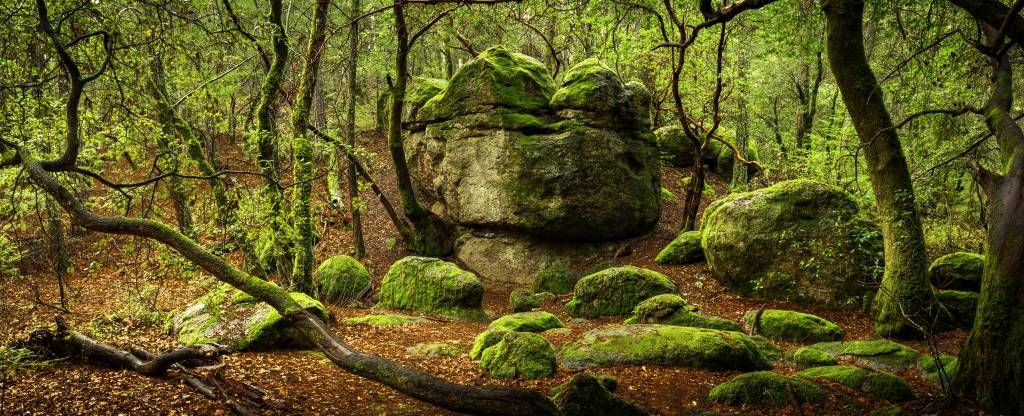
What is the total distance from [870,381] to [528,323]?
17.3 ft

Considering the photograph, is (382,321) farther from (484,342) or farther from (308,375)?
(308,375)

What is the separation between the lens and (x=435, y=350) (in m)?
8.81

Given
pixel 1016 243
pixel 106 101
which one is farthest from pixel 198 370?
pixel 1016 243

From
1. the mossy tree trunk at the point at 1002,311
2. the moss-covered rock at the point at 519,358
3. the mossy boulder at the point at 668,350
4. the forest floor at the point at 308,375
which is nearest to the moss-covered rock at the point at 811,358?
the forest floor at the point at 308,375

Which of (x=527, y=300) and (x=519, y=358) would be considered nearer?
(x=519, y=358)

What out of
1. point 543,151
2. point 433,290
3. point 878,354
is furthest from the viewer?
point 543,151

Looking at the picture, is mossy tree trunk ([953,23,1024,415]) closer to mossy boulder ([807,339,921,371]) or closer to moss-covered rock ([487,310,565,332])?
mossy boulder ([807,339,921,371])

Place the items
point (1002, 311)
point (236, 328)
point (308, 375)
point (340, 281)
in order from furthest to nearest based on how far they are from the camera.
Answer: point (340, 281), point (236, 328), point (308, 375), point (1002, 311)

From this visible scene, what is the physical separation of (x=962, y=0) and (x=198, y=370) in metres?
8.53

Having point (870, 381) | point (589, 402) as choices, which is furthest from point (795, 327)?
point (589, 402)

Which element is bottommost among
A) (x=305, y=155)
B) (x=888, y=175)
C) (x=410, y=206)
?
(x=410, y=206)

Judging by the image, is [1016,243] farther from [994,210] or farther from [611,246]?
[611,246]

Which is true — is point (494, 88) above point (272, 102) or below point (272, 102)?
above

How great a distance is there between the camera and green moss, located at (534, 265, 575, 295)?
15.1 metres
